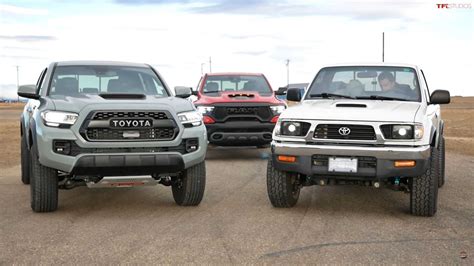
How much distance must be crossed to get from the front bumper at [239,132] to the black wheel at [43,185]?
240 inches

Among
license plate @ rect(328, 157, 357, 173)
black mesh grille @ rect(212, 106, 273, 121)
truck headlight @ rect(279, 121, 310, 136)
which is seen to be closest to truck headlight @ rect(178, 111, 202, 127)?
truck headlight @ rect(279, 121, 310, 136)

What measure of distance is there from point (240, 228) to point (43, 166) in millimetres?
2374

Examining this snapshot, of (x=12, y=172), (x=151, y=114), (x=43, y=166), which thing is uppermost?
(x=151, y=114)

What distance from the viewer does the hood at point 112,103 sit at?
7.15m

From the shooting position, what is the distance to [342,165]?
7.08m

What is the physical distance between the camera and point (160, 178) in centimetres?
752

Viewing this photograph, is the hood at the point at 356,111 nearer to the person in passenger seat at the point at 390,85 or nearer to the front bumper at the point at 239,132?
the person in passenger seat at the point at 390,85

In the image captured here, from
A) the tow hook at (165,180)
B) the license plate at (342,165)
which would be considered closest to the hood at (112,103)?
the tow hook at (165,180)

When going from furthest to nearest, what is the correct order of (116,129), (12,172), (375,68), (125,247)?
(12,172)
(375,68)
(116,129)
(125,247)

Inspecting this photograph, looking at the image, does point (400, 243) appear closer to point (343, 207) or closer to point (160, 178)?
point (343, 207)

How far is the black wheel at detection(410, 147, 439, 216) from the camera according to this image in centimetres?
714

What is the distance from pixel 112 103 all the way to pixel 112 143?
0.48m

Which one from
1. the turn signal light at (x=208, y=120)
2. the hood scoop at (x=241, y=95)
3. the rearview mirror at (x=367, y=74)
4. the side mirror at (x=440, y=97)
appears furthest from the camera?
the hood scoop at (x=241, y=95)

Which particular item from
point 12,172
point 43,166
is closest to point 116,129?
point 43,166
